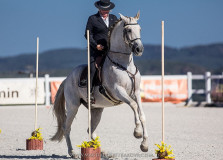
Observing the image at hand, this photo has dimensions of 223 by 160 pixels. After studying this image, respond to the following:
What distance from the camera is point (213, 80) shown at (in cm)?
2528

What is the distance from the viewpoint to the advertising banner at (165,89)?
962 inches

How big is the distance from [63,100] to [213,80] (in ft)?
48.2

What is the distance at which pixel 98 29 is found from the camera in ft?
34.2

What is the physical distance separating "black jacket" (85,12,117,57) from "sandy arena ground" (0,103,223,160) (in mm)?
1880

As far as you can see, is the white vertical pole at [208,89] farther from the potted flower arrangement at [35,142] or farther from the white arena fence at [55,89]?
the potted flower arrangement at [35,142]

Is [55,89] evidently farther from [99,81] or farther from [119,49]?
[119,49]

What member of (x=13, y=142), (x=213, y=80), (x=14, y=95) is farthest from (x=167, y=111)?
(x=13, y=142)

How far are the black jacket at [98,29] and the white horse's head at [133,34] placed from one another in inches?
36.1

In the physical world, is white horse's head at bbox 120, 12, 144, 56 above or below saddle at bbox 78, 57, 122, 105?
above

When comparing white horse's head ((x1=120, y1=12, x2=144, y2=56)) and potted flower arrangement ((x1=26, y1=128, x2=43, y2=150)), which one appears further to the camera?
potted flower arrangement ((x1=26, y1=128, x2=43, y2=150))

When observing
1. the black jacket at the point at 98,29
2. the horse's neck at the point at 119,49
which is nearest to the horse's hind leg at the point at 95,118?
the black jacket at the point at 98,29

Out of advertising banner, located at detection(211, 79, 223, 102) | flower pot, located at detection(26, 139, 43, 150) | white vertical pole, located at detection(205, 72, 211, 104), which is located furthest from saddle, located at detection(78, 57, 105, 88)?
white vertical pole, located at detection(205, 72, 211, 104)

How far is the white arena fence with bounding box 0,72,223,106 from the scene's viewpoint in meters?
23.7

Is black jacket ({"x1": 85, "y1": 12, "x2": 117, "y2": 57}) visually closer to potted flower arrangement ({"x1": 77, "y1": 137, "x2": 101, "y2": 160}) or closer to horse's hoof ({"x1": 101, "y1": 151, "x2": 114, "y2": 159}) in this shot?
horse's hoof ({"x1": 101, "y1": 151, "x2": 114, "y2": 159})
